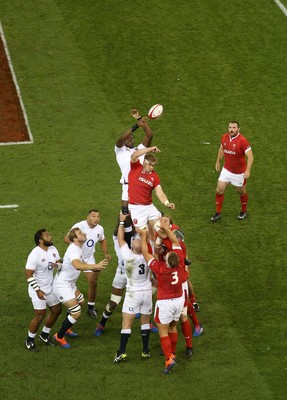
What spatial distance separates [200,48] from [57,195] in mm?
7755

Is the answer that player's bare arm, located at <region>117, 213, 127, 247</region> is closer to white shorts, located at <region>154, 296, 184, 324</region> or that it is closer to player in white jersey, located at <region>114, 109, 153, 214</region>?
white shorts, located at <region>154, 296, 184, 324</region>

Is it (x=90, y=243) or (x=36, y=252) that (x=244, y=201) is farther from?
(x=36, y=252)

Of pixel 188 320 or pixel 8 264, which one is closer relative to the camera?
pixel 188 320

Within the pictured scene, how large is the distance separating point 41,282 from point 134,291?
1558mm

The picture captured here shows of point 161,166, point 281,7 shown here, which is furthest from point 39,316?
point 281,7

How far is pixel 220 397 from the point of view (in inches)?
571

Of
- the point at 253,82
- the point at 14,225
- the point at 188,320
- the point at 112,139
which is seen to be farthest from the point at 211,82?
Answer: the point at 188,320

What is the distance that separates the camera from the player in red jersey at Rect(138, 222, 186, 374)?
14.7 m

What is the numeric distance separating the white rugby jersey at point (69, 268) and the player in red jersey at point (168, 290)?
1171 mm

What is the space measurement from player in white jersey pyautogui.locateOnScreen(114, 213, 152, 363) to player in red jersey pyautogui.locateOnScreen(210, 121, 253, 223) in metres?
4.75

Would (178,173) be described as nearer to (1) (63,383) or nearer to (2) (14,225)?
(2) (14,225)

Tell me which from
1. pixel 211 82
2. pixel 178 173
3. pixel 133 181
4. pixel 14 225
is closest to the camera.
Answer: pixel 133 181

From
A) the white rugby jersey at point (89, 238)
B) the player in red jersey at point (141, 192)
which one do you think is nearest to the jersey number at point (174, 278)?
the white rugby jersey at point (89, 238)

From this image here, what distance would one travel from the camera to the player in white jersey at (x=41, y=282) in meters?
15.4
